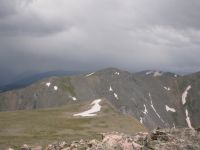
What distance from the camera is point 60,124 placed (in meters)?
134

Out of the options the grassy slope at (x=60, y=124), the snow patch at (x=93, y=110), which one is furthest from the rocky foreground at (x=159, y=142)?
the snow patch at (x=93, y=110)

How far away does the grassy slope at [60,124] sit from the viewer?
114 meters

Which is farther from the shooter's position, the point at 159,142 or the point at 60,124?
the point at 60,124

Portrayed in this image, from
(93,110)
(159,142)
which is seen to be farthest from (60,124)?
(159,142)

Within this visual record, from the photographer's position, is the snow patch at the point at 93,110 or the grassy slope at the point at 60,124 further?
the snow patch at the point at 93,110

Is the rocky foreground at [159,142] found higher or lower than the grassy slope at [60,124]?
lower

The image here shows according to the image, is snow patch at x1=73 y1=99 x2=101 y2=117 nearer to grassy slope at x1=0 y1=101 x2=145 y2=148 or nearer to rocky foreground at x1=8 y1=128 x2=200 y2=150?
grassy slope at x1=0 y1=101 x2=145 y2=148

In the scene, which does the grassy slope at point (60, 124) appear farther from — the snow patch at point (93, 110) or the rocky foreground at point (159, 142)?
the rocky foreground at point (159, 142)

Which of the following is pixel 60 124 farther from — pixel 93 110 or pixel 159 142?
pixel 159 142

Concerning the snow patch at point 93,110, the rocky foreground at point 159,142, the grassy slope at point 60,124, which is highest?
the snow patch at point 93,110

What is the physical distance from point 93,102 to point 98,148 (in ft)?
447

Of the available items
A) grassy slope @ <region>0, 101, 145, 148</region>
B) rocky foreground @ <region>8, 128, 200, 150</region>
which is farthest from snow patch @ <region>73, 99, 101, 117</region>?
rocky foreground @ <region>8, 128, 200, 150</region>

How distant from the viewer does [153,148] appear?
90.4 feet

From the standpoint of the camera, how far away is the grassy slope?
114 meters
